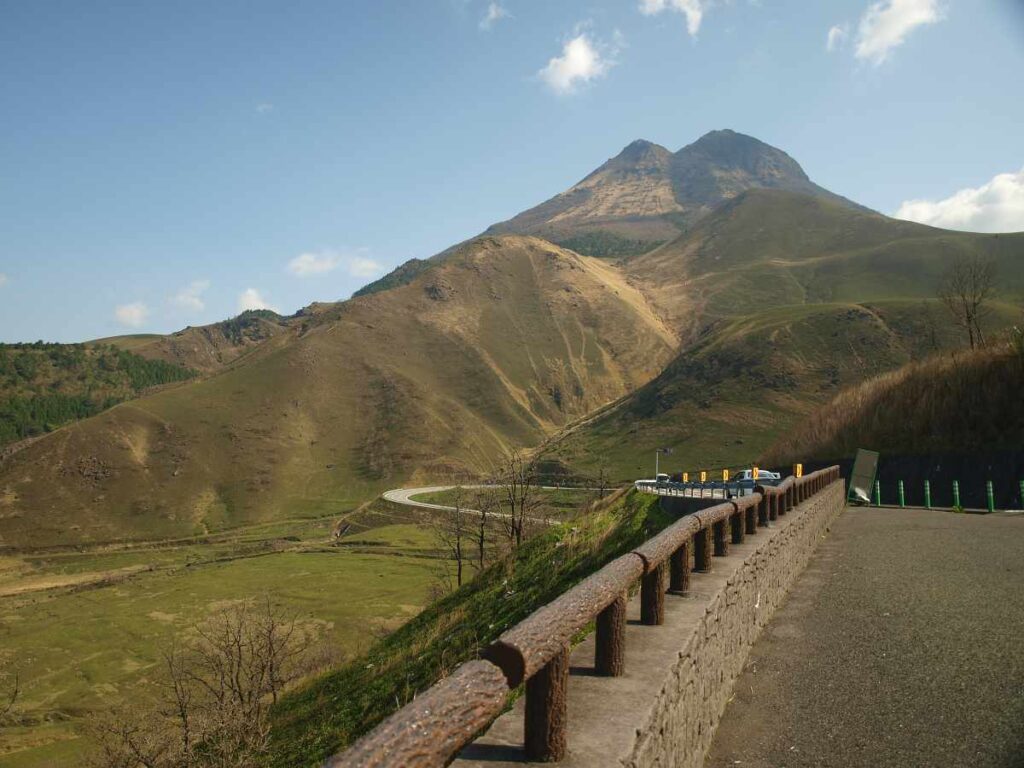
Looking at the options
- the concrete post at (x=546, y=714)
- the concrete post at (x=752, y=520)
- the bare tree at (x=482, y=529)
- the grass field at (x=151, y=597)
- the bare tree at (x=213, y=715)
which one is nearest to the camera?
the concrete post at (x=546, y=714)

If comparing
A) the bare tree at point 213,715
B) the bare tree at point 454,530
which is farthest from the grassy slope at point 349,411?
Answer: the bare tree at point 213,715

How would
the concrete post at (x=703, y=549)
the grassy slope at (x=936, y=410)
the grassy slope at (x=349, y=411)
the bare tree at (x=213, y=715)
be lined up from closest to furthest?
the concrete post at (x=703, y=549) < the bare tree at (x=213, y=715) < the grassy slope at (x=936, y=410) < the grassy slope at (x=349, y=411)

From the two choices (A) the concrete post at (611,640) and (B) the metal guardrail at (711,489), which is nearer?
(A) the concrete post at (611,640)

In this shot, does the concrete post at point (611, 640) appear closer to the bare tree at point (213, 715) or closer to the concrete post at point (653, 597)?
the concrete post at point (653, 597)

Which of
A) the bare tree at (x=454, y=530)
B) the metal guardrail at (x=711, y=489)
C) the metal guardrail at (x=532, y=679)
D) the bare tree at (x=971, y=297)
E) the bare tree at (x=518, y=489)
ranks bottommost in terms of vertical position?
the bare tree at (x=454, y=530)

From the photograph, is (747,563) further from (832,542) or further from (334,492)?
(334,492)

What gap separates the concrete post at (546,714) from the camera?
10.4 ft

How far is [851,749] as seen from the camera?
5723 millimetres

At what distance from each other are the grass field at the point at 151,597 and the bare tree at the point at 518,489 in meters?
10.9

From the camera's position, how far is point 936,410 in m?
31.9

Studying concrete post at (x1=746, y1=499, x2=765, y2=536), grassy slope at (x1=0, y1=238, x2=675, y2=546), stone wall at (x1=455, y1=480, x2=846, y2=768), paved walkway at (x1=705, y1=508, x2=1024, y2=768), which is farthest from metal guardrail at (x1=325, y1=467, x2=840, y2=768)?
grassy slope at (x1=0, y1=238, x2=675, y2=546)

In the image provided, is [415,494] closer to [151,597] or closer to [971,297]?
[151,597]

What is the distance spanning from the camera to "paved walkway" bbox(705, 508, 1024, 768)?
5703 mm

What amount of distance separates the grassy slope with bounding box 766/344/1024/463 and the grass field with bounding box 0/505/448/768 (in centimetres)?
3815
